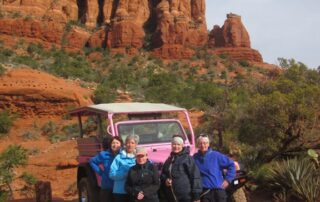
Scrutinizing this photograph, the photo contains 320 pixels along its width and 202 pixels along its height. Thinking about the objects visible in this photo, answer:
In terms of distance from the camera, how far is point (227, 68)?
177 feet

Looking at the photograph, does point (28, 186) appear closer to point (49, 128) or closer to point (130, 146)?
point (130, 146)

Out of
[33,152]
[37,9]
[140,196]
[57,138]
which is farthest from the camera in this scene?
[37,9]

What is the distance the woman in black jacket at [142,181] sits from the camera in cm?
455

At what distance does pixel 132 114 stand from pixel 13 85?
20.5 metres

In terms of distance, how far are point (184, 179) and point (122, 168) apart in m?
0.76

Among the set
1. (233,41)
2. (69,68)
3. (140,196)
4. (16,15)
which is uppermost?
(16,15)

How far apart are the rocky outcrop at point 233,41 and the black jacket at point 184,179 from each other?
55.6 meters

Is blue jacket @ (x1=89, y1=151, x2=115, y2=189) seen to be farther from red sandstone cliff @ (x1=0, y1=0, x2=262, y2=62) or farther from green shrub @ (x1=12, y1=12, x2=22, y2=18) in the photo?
green shrub @ (x1=12, y1=12, x2=22, y2=18)

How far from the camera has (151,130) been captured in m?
7.13

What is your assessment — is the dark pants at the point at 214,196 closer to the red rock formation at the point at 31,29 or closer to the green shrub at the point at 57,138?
the green shrub at the point at 57,138

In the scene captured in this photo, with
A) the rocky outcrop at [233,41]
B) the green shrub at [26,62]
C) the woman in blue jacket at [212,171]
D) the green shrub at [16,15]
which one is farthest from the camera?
the rocky outcrop at [233,41]

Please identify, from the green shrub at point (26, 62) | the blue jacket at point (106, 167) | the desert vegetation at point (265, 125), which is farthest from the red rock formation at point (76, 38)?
the blue jacket at point (106, 167)

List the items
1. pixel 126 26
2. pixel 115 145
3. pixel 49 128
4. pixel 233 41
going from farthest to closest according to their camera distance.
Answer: pixel 233 41 < pixel 126 26 < pixel 49 128 < pixel 115 145

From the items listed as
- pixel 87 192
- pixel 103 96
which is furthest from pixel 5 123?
pixel 87 192
